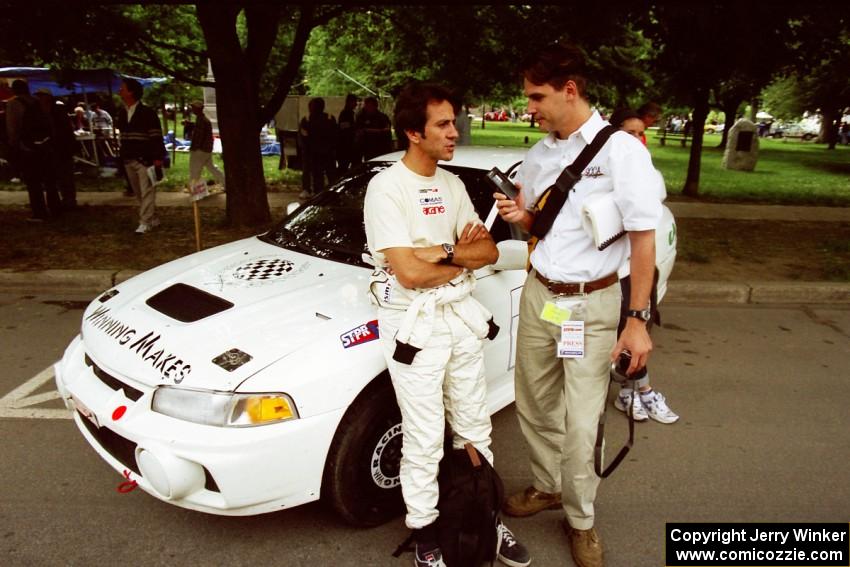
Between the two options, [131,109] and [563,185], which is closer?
[563,185]

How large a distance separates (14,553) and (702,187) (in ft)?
45.6

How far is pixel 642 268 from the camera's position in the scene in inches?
88.4

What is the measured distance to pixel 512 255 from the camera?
2.92 meters

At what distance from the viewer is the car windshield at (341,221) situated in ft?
11.1

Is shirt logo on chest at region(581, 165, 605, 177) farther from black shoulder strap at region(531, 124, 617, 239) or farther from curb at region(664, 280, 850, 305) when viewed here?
curb at region(664, 280, 850, 305)

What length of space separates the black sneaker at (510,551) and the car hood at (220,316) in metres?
1.06

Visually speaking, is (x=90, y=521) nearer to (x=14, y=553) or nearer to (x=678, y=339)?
(x=14, y=553)

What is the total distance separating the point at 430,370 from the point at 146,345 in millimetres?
1214

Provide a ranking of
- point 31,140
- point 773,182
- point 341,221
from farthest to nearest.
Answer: point 773,182 → point 31,140 → point 341,221

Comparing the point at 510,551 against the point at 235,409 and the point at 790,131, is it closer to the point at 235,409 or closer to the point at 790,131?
the point at 235,409

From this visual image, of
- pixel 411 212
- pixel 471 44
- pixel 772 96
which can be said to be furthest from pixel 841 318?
pixel 772 96

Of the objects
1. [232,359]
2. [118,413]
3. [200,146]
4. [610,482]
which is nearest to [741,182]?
[200,146]

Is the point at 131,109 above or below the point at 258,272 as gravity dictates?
above

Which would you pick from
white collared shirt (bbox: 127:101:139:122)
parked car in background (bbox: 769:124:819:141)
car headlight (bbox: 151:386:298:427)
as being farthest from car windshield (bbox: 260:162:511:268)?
parked car in background (bbox: 769:124:819:141)
